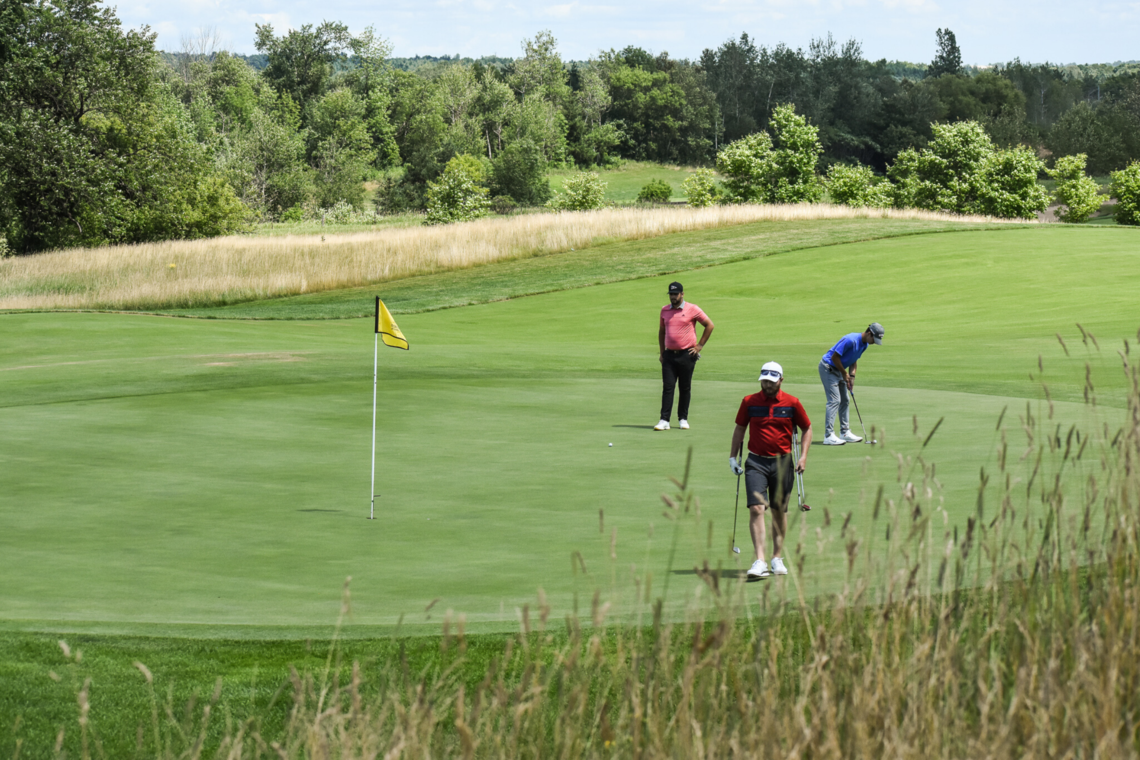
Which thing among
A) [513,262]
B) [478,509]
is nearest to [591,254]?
[513,262]

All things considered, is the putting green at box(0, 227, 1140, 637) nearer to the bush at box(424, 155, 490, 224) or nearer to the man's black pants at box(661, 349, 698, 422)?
the man's black pants at box(661, 349, 698, 422)

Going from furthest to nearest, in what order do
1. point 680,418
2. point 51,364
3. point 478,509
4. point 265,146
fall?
point 265,146
point 51,364
point 680,418
point 478,509

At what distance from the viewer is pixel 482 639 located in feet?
22.9

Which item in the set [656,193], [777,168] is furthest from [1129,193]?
[656,193]

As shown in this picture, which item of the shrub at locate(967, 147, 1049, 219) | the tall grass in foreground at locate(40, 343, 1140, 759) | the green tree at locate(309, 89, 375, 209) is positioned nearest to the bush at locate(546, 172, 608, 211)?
the shrub at locate(967, 147, 1049, 219)

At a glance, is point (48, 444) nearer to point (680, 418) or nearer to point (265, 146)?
point (680, 418)

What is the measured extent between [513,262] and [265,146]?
6239 centimetres

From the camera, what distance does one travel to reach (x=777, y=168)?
301 feet

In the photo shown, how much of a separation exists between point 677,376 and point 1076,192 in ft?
278

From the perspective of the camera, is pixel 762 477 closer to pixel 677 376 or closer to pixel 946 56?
pixel 677 376

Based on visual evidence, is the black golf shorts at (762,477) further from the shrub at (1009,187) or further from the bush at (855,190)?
the shrub at (1009,187)

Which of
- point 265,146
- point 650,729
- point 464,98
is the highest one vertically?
point 464,98

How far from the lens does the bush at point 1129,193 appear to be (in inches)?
3194

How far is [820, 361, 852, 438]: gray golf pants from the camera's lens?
14922 millimetres
